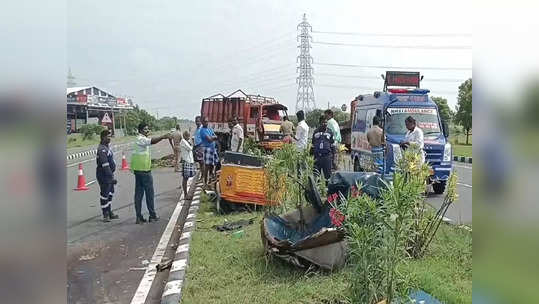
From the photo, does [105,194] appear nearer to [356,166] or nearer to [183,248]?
[183,248]

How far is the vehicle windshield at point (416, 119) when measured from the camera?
10.5m

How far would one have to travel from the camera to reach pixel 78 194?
1104 centimetres

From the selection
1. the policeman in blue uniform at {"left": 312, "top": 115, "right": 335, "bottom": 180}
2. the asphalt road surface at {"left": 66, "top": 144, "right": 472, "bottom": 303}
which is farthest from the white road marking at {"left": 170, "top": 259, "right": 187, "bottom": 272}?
the policeman in blue uniform at {"left": 312, "top": 115, "right": 335, "bottom": 180}

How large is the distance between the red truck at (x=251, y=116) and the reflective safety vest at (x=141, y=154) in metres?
9.05

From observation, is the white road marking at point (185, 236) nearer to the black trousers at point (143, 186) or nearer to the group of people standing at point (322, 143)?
the black trousers at point (143, 186)

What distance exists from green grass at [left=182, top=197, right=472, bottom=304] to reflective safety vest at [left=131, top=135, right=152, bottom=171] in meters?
2.30

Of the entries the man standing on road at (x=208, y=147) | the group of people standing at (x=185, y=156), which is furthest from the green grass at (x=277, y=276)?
the man standing on road at (x=208, y=147)

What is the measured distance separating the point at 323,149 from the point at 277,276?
14.7ft

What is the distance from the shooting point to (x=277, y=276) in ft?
14.7

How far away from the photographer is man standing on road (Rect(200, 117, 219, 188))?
32.8ft

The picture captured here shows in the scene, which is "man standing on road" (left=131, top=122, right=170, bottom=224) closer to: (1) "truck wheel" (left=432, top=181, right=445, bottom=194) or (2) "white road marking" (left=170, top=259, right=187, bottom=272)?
(2) "white road marking" (left=170, top=259, right=187, bottom=272)
